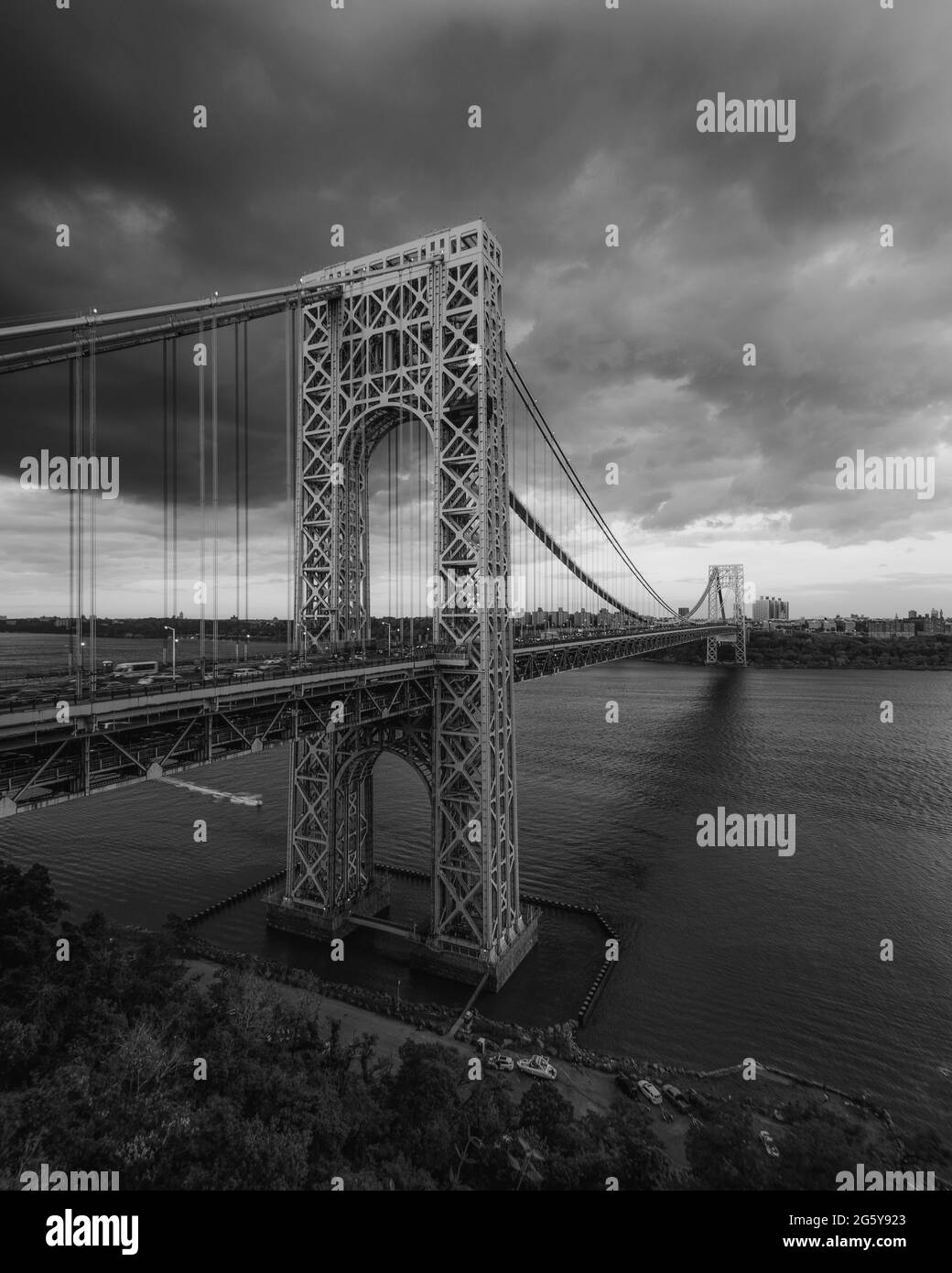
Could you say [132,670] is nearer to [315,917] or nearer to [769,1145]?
[315,917]

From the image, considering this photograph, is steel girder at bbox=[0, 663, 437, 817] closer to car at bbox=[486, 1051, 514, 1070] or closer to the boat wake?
car at bbox=[486, 1051, 514, 1070]

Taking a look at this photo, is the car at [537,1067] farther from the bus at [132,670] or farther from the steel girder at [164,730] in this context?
the bus at [132,670]

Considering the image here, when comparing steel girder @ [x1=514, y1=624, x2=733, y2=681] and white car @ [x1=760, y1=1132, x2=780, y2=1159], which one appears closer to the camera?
white car @ [x1=760, y1=1132, x2=780, y2=1159]

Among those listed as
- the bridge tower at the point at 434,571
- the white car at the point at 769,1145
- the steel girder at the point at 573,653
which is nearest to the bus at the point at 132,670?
the bridge tower at the point at 434,571

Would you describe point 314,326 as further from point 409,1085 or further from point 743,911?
point 743,911

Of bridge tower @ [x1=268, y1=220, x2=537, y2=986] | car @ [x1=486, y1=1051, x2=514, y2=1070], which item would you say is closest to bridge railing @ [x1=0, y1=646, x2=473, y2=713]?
bridge tower @ [x1=268, y1=220, x2=537, y2=986]

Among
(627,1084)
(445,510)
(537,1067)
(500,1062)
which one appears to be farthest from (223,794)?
(627,1084)
